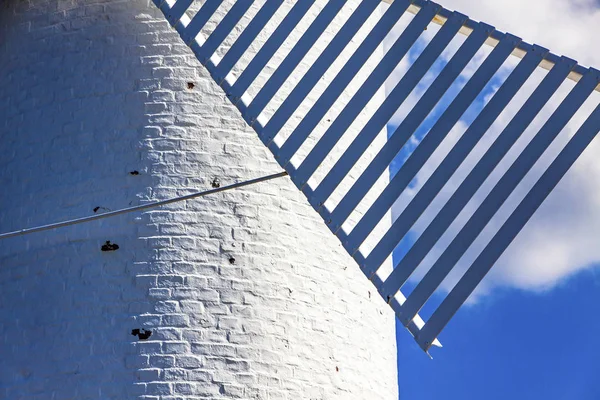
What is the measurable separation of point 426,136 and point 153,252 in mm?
1668

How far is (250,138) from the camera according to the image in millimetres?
5918

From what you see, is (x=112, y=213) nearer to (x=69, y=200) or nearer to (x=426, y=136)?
(x=69, y=200)

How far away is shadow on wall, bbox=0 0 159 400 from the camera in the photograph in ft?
17.9

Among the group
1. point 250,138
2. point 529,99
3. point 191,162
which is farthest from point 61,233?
point 529,99

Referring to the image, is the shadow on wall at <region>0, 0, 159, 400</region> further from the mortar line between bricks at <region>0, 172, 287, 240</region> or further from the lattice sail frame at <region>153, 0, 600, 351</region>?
the lattice sail frame at <region>153, 0, 600, 351</region>

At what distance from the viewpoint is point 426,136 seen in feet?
15.7

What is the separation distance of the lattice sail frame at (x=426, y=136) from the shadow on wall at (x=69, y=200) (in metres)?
0.79

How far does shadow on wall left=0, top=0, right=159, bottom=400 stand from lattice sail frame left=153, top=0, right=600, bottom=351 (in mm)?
788

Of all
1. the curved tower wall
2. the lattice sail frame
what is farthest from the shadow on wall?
the lattice sail frame

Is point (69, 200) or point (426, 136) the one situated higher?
point (69, 200)

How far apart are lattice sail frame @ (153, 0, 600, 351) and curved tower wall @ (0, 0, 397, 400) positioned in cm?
61

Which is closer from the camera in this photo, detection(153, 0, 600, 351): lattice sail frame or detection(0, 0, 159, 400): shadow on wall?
detection(153, 0, 600, 351): lattice sail frame

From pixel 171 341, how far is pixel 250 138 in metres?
1.27

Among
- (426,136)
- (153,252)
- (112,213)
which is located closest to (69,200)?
(112,213)
